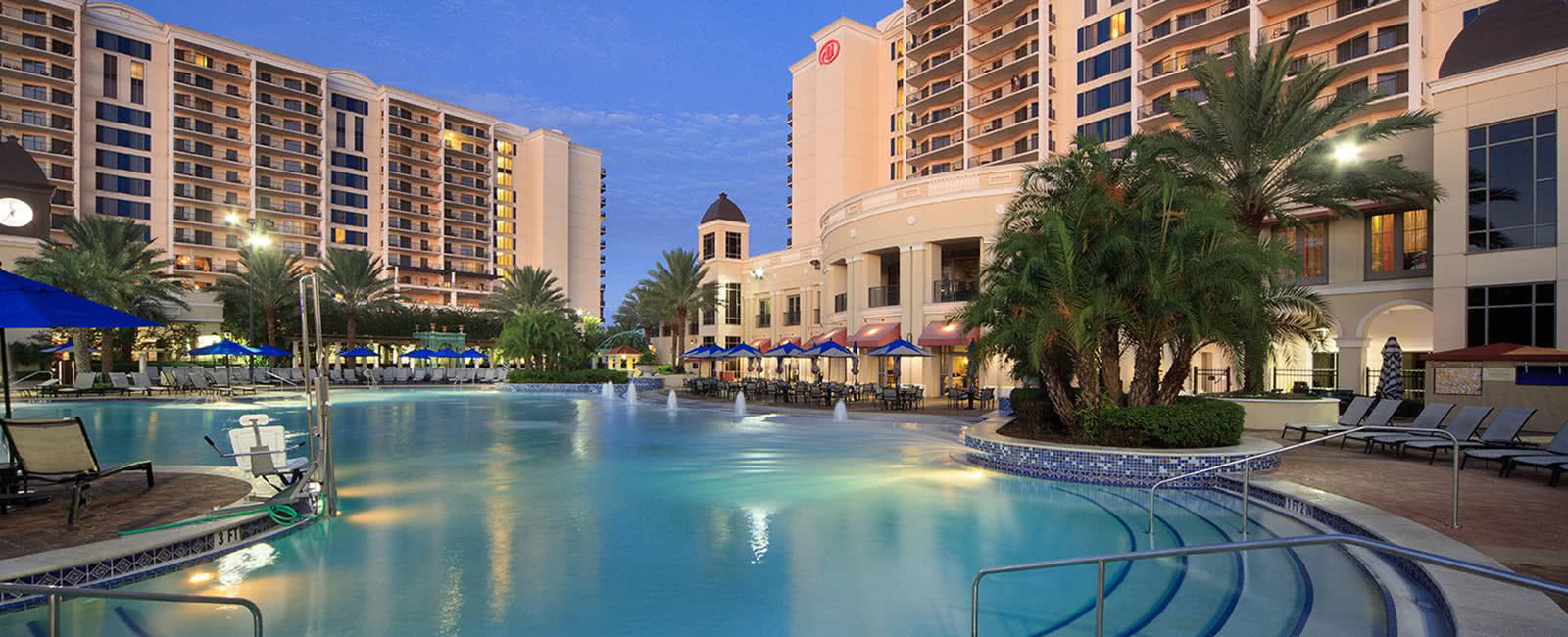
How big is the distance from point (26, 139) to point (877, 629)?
79.7 meters

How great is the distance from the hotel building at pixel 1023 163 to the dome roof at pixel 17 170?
34096 millimetres

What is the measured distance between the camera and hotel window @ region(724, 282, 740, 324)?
5012cm

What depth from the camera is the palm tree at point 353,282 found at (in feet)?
154

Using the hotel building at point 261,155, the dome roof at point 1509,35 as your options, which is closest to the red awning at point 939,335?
the dome roof at point 1509,35

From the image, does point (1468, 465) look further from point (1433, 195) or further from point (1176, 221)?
point (1433, 195)

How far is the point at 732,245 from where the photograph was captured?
170 feet

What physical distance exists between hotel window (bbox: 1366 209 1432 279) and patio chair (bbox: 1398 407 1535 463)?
12.2m

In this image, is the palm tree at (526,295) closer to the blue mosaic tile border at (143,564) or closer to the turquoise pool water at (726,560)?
the turquoise pool water at (726,560)

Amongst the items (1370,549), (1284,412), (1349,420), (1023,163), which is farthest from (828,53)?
(1370,549)

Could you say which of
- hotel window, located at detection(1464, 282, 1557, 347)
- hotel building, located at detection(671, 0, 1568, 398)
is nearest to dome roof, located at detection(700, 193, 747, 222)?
hotel building, located at detection(671, 0, 1568, 398)

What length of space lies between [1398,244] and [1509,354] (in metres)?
7.90

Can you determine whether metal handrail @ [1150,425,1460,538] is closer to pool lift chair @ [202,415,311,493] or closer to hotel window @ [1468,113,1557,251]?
pool lift chair @ [202,415,311,493]

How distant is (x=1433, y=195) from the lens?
1897 cm

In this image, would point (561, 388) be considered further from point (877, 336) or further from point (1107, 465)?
point (1107, 465)
